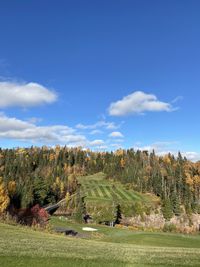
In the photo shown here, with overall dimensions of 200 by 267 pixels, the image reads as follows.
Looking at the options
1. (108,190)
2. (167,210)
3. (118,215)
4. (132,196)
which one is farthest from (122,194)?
(118,215)

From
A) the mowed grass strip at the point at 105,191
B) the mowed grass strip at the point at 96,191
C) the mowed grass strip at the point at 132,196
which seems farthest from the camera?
the mowed grass strip at the point at 105,191

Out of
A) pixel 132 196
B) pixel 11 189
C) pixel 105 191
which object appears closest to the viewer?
pixel 11 189

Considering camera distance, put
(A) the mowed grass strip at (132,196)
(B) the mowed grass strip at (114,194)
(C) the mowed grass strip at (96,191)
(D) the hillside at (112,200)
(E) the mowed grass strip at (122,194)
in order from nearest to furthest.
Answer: (D) the hillside at (112,200)
(E) the mowed grass strip at (122,194)
(B) the mowed grass strip at (114,194)
(A) the mowed grass strip at (132,196)
(C) the mowed grass strip at (96,191)

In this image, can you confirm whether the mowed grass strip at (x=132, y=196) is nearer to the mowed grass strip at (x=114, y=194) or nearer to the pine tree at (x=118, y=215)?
the mowed grass strip at (x=114, y=194)

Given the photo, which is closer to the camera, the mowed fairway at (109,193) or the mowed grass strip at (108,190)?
the mowed fairway at (109,193)

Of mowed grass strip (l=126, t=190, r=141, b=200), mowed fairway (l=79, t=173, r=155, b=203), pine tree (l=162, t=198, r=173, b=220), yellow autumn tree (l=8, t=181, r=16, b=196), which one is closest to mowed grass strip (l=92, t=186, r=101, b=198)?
mowed fairway (l=79, t=173, r=155, b=203)

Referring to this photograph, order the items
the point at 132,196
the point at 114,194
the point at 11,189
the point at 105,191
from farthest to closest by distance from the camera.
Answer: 1. the point at 105,191
2. the point at 114,194
3. the point at 132,196
4. the point at 11,189

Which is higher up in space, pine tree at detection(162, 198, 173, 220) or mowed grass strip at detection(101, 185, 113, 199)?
mowed grass strip at detection(101, 185, 113, 199)

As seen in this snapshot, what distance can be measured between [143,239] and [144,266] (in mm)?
36967

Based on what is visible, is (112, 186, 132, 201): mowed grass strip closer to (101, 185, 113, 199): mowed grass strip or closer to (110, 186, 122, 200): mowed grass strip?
(110, 186, 122, 200): mowed grass strip

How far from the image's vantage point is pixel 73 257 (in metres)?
18.8

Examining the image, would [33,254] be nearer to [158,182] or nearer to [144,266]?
[144,266]

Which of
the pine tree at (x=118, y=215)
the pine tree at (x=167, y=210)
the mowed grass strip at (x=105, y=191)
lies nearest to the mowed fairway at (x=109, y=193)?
the mowed grass strip at (x=105, y=191)

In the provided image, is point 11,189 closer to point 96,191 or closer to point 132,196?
point 96,191
